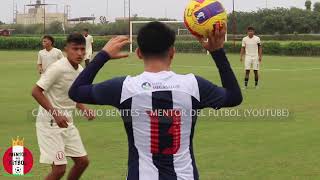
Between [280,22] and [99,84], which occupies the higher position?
[280,22]

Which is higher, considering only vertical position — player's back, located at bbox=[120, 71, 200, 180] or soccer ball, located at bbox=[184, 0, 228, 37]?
soccer ball, located at bbox=[184, 0, 228, 37]

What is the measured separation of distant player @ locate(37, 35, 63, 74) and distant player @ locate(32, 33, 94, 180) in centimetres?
829

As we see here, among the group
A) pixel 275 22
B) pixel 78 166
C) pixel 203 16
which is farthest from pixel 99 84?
pixel 275 22

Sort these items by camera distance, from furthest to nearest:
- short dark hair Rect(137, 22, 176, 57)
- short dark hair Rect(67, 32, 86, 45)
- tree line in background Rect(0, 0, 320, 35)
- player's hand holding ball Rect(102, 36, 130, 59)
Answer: tree line in background Rect(0, 0, 320, 35) → short dark hair Rect(67, 32, 86, 45) → player's hand holding ball Rect(102, 36, 130, 59) → short dark hair Rect(137, 22, 176, 57)

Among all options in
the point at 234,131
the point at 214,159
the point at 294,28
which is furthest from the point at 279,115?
the point at 294,28

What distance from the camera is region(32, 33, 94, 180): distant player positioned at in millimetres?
6879

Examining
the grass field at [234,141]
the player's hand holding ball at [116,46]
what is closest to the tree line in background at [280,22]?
Answer: the grass field at [234,141]

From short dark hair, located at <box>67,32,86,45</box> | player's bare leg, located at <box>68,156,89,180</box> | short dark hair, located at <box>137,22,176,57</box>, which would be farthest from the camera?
player's bare leg, located at <box>68,156,89,180</box>

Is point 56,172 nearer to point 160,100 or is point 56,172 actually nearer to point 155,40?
point 160,100

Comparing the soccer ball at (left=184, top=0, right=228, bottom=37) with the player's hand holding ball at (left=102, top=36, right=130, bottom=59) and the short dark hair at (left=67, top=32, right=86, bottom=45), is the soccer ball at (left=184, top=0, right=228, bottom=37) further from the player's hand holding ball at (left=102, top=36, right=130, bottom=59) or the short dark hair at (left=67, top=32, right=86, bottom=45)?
the short dark hair at (left=67, top=32, right=86, bottom=45)

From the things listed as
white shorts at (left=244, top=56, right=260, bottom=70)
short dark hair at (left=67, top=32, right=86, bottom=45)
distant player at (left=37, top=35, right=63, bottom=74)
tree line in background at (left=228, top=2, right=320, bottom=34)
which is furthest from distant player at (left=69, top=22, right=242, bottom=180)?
tree line in background at (left=228, top=2, right=320, bottom=34)

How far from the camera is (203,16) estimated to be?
4.12m

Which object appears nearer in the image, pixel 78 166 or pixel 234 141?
pixel 78 166

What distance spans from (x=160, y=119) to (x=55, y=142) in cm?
359
